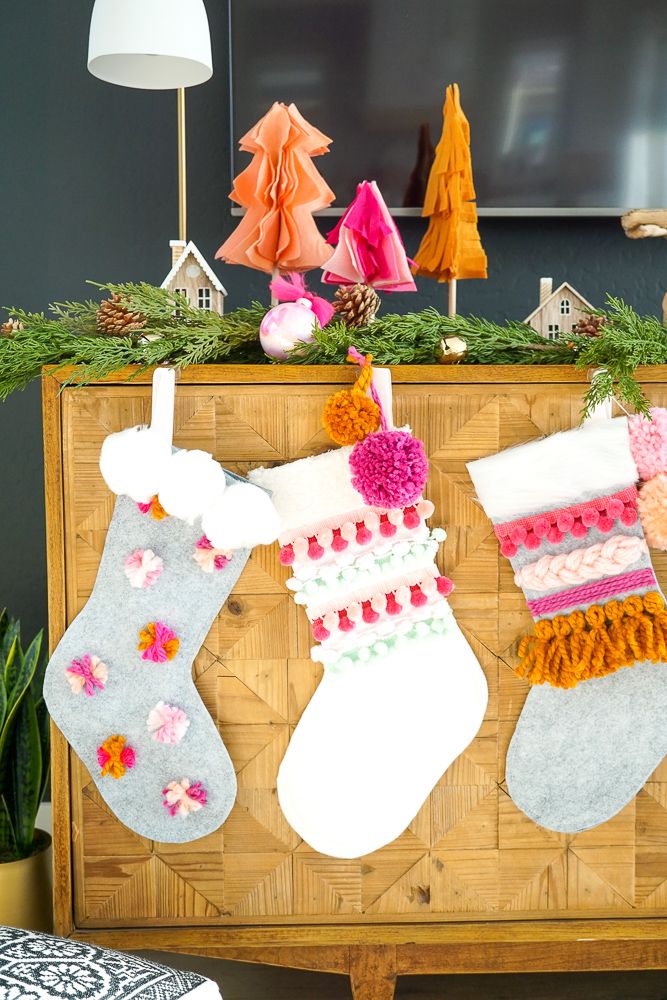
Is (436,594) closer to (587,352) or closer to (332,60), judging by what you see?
(587,352)

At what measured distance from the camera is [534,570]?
1.28 m

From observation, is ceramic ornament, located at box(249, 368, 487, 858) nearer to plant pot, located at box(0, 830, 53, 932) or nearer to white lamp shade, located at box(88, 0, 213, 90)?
plant pot, located at box(0, 830, 53, 932)

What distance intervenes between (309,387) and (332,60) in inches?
46.0

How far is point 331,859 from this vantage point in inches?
53.1

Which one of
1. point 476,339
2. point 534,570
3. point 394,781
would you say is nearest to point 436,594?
point 534,570

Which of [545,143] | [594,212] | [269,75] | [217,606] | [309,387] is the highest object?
[269,75]

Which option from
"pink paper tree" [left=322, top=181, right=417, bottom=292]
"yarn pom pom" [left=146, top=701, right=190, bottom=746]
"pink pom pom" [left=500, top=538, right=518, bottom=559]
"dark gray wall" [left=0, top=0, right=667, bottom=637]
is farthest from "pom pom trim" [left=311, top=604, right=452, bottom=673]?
"dark gray wall" [left=0, top=0, right=667, bottom=637]

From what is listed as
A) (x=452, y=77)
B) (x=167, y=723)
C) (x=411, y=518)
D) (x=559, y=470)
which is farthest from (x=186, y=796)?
(x=452, y=77)

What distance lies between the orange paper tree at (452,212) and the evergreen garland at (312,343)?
0.26 m

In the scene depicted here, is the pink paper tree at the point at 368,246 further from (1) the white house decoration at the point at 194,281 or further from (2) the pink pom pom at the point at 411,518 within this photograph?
(2) the pink pom pom at the point at 411,518

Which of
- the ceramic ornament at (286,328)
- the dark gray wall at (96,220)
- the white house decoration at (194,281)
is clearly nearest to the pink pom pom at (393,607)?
the ceramic ornament at (286,328)

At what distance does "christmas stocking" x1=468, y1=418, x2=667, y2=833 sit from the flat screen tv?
102cm

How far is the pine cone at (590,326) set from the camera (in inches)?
52.1

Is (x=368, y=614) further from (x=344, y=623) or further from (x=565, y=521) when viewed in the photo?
(x=565, y=521)
